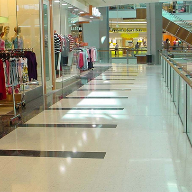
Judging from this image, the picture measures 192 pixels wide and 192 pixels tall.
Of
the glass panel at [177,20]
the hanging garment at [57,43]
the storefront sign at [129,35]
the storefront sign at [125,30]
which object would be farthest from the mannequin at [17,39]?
the storefront sign at [129,35]

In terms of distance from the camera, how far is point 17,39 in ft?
25.6

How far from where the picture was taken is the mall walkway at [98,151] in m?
3.26

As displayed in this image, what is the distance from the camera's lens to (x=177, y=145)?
439 centimetres

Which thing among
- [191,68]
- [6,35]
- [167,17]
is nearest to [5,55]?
[6,35]

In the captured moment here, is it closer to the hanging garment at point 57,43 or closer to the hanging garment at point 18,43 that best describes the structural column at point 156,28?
the hanging garment at point 57,43

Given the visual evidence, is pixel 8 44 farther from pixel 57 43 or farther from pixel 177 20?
pixel 177 20

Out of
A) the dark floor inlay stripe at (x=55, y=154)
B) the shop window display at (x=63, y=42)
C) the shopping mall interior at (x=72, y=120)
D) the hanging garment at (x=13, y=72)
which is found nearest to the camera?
the shopping mall interior at (x=72, y=120)

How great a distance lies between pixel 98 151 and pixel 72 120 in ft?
6.02

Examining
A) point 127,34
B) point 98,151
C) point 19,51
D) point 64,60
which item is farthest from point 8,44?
point 127,34

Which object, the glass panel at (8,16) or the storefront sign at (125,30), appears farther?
the storefront sign at (125,30)

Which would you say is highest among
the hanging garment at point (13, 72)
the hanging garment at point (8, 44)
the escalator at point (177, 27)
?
the escalator at point (177, 27)

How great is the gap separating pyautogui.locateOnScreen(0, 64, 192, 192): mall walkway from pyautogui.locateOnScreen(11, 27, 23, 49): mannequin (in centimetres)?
151

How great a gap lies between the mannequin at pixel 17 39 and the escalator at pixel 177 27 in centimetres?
1476

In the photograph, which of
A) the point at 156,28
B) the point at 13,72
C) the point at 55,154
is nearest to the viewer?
the point at 55,154
